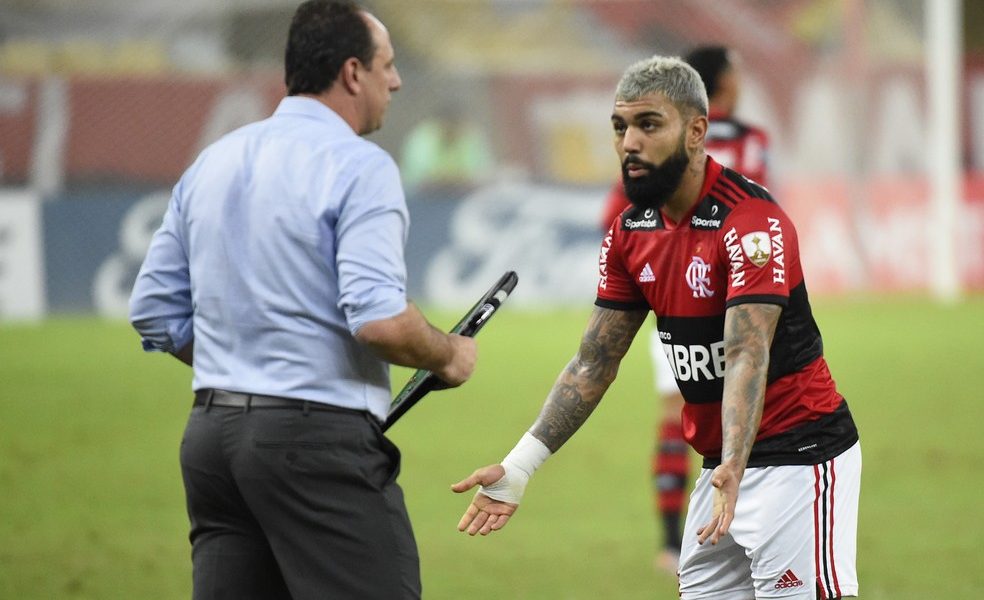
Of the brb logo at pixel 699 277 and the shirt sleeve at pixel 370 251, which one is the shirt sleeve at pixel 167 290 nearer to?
the shirt sleeve at pixel 370 251

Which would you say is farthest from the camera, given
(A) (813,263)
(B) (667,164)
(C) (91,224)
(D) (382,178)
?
(A) (813,263)

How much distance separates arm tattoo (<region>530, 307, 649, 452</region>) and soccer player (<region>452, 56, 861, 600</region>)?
85 mm

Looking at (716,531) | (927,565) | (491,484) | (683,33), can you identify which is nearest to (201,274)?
(491,484)

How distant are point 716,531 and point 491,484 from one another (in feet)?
2.62

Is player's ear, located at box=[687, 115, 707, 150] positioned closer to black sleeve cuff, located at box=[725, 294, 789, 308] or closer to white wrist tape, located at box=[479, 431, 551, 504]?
black sleeve cuff, located at box=[725, 294, 789, 308]

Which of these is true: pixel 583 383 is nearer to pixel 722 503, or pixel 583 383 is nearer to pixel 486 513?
Result: pixel 486 513

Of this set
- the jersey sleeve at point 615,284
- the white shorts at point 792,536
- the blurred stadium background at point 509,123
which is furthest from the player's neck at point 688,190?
the blurred stadium background at point 509,123

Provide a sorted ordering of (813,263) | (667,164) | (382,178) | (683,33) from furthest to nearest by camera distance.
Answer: (683,33), (813,263), (667,164), (382,178)

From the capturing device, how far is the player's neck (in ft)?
14.2

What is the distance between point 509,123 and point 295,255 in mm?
→ 18272

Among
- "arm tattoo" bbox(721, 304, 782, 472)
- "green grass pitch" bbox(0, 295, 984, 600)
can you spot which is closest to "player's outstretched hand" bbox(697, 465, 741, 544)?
"arm tattoo" bbox(721, 304, 782, 472)

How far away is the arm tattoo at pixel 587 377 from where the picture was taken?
468cm

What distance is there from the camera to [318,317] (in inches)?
150

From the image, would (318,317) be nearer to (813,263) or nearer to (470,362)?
(470,362)
